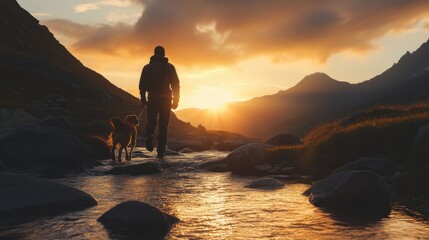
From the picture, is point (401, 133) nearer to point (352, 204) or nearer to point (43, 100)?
point (352, 204)

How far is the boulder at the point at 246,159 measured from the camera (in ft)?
59.3

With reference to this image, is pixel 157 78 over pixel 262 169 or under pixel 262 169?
over

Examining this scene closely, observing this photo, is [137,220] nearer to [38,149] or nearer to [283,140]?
[38,149]

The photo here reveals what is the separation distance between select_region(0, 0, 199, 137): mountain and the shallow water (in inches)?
1533

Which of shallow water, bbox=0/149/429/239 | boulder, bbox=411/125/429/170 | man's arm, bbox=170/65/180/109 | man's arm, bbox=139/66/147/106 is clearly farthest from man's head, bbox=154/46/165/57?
boulder, bbox=411/125/429/170

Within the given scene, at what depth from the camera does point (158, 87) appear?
19.4 metres

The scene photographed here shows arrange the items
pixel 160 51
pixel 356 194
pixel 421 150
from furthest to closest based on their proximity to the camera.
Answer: pixel 160 51
pixel 421 150
pixel 356 194

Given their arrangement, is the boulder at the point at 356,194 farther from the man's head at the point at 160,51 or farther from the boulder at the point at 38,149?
the man's head at the point at 160,51

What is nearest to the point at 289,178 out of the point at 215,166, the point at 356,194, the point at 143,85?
the point at 215,166

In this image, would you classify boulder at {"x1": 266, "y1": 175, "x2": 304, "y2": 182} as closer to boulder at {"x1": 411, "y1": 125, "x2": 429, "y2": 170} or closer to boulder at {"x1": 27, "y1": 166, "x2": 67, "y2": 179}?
boulder at {"x1": 411, "y1": 125, "x2": 429, "y2": 170}

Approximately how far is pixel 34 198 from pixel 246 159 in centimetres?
1133

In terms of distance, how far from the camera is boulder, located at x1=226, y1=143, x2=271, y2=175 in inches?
712

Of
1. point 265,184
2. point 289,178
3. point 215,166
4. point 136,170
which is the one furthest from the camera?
point 215,166

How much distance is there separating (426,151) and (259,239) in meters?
7.72
